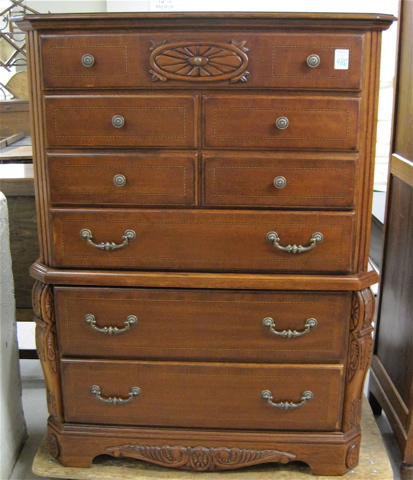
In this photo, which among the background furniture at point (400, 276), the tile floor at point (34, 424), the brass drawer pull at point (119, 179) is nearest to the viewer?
the brass drawer pull at point (119, 179)

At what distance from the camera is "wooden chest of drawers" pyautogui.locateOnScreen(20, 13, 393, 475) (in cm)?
154

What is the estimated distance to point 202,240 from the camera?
65.6 inches

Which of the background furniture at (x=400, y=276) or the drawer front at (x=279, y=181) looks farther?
the background furniture at (x=400, y=276)

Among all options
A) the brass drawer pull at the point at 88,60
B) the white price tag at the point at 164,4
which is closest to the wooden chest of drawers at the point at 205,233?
the brass drawer pull at the point at 88,60

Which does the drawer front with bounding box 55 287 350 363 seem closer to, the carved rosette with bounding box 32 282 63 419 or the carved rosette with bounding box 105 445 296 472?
the carved rosette with bounding box 32 282 63 419

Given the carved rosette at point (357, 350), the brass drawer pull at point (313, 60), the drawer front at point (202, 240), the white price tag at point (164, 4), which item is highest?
the white price tag at point (164, 4)

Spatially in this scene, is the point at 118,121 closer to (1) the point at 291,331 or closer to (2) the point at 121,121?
(2) the point at 121,121

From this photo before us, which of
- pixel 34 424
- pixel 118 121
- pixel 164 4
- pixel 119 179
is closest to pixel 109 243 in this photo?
pixel 119 179

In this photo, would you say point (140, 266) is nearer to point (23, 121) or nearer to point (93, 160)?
point (93, 160)

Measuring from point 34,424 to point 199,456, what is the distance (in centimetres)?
72

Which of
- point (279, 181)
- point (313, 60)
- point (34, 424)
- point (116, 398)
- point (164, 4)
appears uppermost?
point (164, 4)

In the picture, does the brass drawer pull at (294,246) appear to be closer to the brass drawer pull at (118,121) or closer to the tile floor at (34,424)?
the brass drawer pull at (118,121)

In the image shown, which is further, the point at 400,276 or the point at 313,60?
the point at 400,276

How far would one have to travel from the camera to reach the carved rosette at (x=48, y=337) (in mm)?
1733
